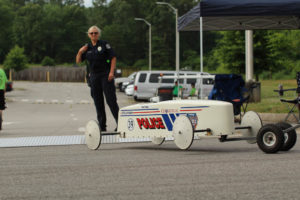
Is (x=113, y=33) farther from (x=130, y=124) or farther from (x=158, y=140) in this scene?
(x=130, y=124)

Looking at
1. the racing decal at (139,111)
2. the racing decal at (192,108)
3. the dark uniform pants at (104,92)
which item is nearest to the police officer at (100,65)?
the dark uniform pants at (104,92)

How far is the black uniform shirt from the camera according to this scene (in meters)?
11.1

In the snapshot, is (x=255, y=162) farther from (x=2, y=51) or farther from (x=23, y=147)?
(x=2, y=51)

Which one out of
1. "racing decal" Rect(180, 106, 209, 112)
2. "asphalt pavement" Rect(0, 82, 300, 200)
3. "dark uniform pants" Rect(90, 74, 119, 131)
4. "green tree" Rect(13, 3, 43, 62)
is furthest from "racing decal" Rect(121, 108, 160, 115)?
"green tree" Rect(13, 3, 43, 62)

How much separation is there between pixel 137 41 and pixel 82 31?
35.1ft

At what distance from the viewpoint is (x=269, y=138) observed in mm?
9117

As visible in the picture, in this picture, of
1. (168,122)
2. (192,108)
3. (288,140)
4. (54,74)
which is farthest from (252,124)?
(54,74)

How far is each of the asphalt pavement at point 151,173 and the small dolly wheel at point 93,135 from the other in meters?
0.14

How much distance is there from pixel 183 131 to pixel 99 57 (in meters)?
2.63

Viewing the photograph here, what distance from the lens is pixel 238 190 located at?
6172 millimetres

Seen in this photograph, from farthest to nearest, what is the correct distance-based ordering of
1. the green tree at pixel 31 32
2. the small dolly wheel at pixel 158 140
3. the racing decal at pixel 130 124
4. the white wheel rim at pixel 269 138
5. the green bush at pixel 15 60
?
the green tree at pixel 31 32, the green bush at pixel 15 60, the small dolly wheel at pixel 158 140, the racing decal at pixel 130 124, the white wheel rim at pixel 269 138

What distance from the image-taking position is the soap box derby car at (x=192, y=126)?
9.12 metres

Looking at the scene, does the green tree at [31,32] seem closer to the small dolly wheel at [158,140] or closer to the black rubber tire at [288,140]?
the small dolly wheel at [158,140]

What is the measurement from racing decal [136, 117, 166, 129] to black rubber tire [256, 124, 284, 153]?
1491 millimetres
